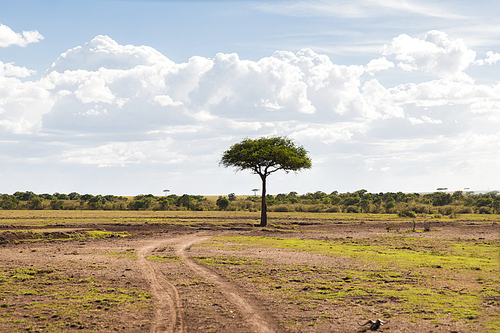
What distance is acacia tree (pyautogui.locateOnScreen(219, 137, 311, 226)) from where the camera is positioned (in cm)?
4662

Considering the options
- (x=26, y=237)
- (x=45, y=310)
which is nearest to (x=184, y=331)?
(x=45, y=310)

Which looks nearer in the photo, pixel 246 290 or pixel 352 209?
pixel 246 290

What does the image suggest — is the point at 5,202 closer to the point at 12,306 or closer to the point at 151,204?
the point at 151,204

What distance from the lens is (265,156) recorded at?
46125 mm

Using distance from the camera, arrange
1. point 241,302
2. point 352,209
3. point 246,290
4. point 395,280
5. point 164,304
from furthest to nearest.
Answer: point 352,209, point 395,280, point 246,290, point 241,302, point 164,304

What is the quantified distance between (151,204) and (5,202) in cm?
3119

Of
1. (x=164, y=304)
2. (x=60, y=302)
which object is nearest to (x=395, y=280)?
(x=164, y=304)

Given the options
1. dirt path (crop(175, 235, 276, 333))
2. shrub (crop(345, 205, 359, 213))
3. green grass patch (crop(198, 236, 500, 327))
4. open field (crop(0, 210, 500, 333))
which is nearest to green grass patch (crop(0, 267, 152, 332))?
open field (crop(0, 210, 500, 333))

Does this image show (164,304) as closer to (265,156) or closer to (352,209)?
(265,156)

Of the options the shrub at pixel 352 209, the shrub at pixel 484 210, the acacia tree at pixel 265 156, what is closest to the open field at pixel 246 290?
the acacia tree at pixel 265 156

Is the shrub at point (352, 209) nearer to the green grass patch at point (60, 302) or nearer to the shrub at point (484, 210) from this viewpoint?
the shrub at point (484, 210)

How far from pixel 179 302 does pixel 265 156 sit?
34324mm

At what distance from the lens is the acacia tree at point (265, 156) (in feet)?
153

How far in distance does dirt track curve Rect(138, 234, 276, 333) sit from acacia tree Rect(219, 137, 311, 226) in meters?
27.9
